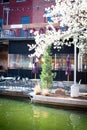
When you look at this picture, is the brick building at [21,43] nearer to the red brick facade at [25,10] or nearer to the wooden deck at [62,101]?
the red brick facade at [25,10]

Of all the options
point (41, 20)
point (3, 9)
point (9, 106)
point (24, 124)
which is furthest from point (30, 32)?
point (24, 124)

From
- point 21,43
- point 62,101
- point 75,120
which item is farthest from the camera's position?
point 21,43

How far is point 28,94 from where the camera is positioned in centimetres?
2227

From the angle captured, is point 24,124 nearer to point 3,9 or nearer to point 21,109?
point 21,109

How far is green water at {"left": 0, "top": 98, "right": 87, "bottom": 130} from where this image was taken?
14.4 metres

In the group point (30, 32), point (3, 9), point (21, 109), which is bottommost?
point (21, 109)

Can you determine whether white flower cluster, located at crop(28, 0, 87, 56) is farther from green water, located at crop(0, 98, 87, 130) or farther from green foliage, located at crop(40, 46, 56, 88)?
green water, located at crop(0, 98, 87, 130)

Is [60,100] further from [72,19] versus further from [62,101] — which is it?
[72,19]

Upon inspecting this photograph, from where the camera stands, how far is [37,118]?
16.3m

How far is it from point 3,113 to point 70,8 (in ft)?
20.1

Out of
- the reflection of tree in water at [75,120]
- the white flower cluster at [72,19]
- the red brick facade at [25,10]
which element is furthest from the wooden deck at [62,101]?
the red brick facade at [25,10]

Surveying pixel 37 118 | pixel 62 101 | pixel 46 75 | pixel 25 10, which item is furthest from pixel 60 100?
pixel 25 10

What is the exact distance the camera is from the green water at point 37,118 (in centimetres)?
1436

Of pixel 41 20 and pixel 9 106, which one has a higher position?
pixel 41 20
